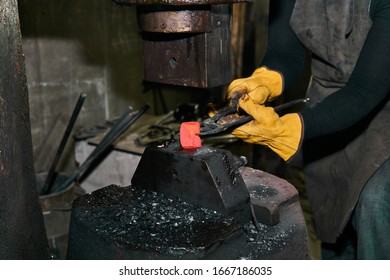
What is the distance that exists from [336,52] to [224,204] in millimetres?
1029

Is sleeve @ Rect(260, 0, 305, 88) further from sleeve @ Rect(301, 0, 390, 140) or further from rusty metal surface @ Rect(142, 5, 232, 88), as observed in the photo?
rusty metal surface @ Rect(142, 5, 232, 88)

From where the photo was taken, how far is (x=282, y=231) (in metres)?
1.83

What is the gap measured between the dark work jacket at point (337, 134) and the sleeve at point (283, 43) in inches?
1.9

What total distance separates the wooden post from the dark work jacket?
47.2 inches

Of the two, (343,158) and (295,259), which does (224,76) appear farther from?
(343,158)

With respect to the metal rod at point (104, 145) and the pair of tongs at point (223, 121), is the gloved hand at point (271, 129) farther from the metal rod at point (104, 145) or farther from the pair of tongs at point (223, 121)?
the metal rod at point (104, 145)

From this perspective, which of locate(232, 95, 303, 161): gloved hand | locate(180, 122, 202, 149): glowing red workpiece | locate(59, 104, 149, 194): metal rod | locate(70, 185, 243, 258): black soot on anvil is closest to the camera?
locate(70, 185, 243, 258): black soot on anvil

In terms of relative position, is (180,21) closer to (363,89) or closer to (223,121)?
(223,121)

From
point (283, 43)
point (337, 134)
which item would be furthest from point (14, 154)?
point (337, 134)

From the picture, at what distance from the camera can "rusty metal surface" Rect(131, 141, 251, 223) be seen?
1.74m

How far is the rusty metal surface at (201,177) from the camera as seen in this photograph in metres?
1.74

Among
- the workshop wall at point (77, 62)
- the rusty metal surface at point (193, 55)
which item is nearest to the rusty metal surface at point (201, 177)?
the rusty metal surface at point (193, 55)

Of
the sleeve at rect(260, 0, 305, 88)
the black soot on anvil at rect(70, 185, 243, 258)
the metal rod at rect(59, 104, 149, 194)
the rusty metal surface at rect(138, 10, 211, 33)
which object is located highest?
the rusty metal surface at rect(138, 10, 211, 33)

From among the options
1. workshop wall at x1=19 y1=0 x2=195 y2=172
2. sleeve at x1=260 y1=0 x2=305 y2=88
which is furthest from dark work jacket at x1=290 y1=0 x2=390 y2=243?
workshop wall at x1=19 y1=0 x2=195 y2=172
